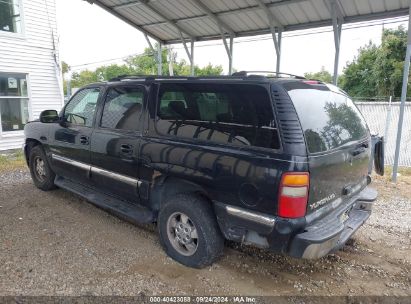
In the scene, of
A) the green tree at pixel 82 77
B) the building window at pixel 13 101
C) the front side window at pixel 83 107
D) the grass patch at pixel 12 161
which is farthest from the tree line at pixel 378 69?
the green tree at pixel 82 77

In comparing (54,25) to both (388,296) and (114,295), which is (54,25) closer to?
(114,295)

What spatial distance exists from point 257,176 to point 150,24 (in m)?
8.90

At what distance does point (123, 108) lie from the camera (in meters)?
3.70

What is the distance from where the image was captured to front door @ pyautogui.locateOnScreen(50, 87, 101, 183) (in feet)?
13.5

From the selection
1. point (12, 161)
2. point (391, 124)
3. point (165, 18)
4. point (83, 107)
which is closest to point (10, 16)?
point (12, 161)

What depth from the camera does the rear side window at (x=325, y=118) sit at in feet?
8.28

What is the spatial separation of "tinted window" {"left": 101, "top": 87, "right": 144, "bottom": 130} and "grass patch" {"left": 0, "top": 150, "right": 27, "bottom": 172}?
16.5 feet

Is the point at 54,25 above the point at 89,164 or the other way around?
above

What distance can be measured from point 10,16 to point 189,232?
1001cm

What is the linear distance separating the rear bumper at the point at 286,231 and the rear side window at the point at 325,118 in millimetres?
637

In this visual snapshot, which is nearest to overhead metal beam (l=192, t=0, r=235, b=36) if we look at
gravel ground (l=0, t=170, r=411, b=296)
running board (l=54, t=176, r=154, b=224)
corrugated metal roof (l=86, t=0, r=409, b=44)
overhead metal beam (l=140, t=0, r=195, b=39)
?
corrugated metal roof (l=86, t=0, r=409, b=44)

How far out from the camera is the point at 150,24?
32.5 ft

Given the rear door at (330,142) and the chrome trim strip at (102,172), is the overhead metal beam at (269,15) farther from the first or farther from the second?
the chrome trim strip at (102,172)

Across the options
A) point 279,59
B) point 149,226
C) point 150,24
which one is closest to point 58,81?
point 150,24
